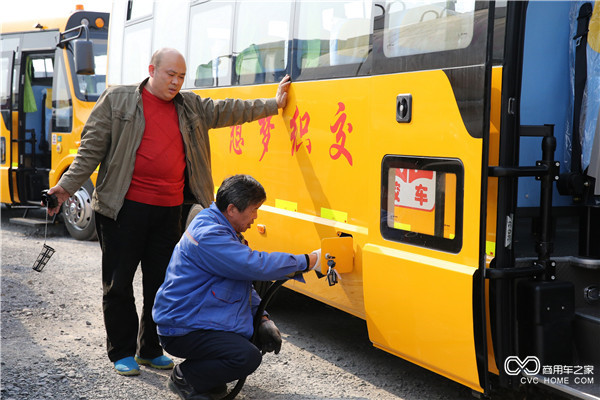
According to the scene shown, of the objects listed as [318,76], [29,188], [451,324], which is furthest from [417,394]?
[29,188]

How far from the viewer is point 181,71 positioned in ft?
13.6

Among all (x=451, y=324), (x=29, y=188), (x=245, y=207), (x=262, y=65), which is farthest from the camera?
(x=29, y=188)

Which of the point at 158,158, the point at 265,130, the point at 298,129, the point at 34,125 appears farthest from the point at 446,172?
the point at 34,125

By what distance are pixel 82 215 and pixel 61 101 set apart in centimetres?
168

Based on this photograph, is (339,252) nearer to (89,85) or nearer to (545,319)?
(545,319)

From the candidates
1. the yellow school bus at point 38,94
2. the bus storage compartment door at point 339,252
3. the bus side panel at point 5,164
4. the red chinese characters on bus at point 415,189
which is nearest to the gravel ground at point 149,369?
the bus storage compartment door at point 339,252

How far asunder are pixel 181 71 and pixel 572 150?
2.32 m

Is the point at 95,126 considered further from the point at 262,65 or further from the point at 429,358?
the point at 429,358

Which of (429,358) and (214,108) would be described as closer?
(429,358)

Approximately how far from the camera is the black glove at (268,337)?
388cm

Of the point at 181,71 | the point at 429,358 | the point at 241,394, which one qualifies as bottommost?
the point at 241,394

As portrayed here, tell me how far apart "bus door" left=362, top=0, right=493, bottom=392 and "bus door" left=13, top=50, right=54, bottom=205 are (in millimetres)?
8056

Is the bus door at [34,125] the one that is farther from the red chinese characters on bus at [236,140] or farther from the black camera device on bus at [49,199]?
the black camera device on bus at [49,199]

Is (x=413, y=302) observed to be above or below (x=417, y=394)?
above
